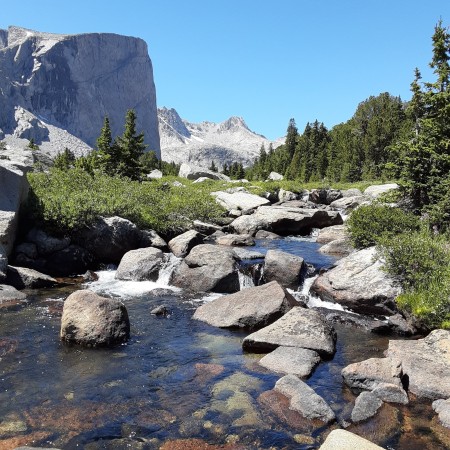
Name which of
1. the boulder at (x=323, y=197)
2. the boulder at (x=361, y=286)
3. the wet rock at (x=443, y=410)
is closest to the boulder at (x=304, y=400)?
the wet rock at (x=443, y=410)

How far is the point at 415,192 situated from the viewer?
2331 centimetres

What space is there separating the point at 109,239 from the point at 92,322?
11.2m

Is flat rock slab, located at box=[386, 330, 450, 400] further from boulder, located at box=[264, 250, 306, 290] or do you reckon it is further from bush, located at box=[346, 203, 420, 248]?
bush, located at box=[346, 203, 420, 248]

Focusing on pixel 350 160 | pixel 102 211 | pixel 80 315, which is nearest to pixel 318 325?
pixel 80 315

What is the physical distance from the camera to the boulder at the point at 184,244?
24.0m

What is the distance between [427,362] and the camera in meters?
10.5

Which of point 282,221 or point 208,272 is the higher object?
point 282,221

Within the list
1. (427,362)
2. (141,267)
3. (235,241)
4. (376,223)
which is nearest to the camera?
(427,362)

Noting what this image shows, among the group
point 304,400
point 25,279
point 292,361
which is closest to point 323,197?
point 25,279

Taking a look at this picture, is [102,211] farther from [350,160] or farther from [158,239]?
[350,160]

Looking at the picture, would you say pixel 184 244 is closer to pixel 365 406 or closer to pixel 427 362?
pixel 427 362

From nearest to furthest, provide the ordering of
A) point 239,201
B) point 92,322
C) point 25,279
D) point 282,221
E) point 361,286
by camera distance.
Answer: point 92,322, point 361,286, point 25,279, point 282,221, point 239,201

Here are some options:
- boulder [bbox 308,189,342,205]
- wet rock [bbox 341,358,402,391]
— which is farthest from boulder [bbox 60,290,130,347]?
boulder [bbox 308,189,342,205]

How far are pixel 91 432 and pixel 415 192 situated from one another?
→ 20911 millimetres
